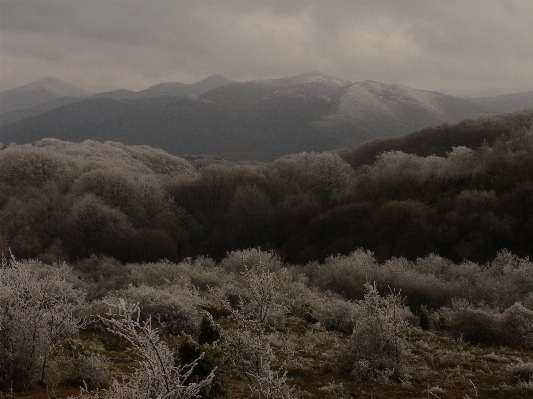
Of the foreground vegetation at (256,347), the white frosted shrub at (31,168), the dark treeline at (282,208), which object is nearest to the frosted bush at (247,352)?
the foreground vegetation at (256,347)

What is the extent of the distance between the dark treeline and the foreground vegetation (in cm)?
1417

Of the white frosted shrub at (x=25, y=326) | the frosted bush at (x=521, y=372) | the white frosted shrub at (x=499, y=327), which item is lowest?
the white frosted shrub at (x=499, y=327)

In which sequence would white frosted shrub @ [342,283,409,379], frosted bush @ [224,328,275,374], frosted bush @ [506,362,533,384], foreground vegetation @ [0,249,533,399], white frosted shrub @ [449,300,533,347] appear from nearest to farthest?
1. foreground vegetation @ [0,249,533,399]
2. frosted bush @ [224,328,275,374]
3. frosted bush @ [506,362,533,384]
4. white frosted shrub @ [342,283,409,379]
5. white frosted shrub @ [449,300,533,347]

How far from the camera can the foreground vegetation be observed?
581 cm

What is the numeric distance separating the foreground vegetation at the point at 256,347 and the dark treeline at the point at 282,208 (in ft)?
46.5

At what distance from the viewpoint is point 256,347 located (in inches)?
277

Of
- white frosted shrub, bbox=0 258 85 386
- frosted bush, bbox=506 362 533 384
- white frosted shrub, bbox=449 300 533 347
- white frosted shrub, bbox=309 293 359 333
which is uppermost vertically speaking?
white frosted shrub, bbox=0 258 85 386

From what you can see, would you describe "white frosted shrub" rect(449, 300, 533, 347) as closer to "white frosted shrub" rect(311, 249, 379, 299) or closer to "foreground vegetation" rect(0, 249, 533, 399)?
"foreground vegetation" rect(0, 249, 533, 399)

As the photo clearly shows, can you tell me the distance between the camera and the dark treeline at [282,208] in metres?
31.6

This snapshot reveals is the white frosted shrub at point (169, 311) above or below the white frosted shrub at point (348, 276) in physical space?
above

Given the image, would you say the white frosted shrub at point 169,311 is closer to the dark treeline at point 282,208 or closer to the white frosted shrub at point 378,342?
the white frosted shrub at point 378,342

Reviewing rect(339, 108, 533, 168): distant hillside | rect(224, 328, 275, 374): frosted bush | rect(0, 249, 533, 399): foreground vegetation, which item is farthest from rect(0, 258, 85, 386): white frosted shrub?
rect(339, 108, 533, 168): distant hillside

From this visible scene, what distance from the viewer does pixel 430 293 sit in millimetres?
20250

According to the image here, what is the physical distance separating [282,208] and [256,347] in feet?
130
